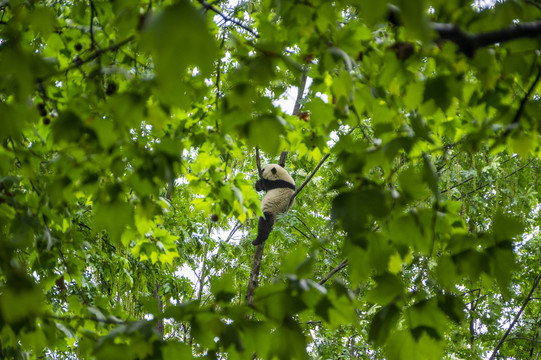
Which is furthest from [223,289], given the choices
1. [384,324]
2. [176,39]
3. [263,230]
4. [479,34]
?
[263,230]

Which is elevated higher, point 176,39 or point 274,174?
point 274,174

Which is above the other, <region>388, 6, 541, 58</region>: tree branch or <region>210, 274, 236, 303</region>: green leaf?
<region>388, 6, 541, 58</region>: tree branch

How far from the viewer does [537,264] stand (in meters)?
6.14

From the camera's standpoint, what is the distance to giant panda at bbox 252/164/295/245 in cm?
314

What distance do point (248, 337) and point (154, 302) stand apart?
254 millimetres

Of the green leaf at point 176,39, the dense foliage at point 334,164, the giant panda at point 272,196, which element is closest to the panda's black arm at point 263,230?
the giant panda at point 272,196

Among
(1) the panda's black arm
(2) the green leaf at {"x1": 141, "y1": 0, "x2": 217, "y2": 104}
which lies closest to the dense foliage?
(2) the green leaf at {"x1": 141, "y1": 0, "x2": 217, "y2": 104}

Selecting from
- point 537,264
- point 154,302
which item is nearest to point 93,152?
point 154,302

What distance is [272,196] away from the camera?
3.17m

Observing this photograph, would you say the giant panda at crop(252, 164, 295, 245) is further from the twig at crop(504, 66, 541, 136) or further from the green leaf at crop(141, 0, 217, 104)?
the green leaf at crop(141, 0, 217, 104)

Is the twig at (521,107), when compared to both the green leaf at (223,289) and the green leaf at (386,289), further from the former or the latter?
the green leaf at (223,289)

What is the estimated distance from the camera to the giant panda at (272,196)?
10.3 feet

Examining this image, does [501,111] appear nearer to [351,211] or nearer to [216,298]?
[351,211]

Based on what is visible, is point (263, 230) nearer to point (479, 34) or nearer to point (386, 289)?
point (386, 289)
